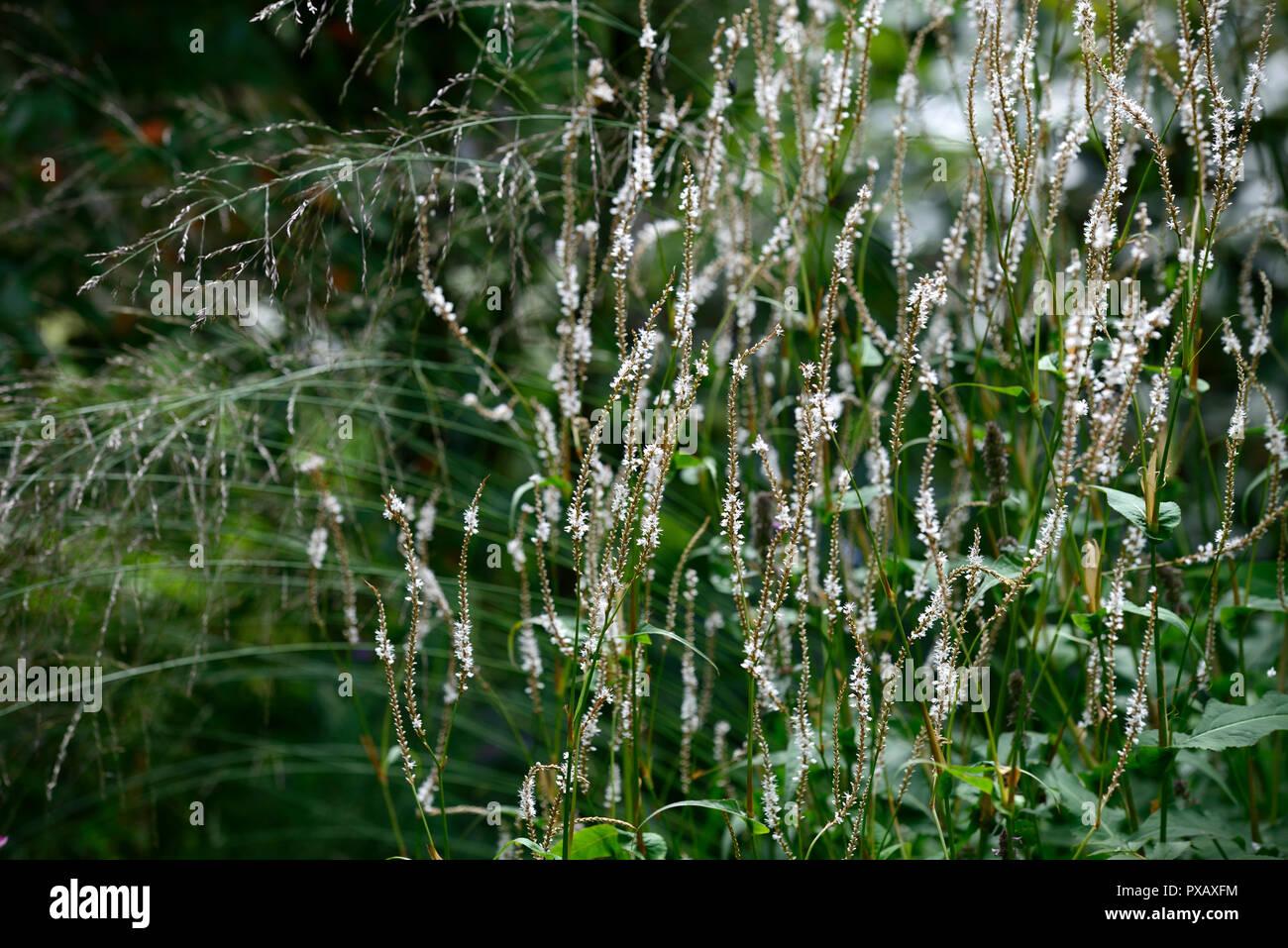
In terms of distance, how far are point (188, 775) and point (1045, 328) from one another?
1890mm

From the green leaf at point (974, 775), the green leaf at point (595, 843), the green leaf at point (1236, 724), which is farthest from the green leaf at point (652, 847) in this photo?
the green leaf at point (1236, 724)

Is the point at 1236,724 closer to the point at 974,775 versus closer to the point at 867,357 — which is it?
the point at 974,775

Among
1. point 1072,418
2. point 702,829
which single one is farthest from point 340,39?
point 1072,418

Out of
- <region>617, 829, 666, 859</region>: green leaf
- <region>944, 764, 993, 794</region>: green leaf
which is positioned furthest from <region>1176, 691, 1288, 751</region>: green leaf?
<region>617, 829, 666, 859</region>: green leaf

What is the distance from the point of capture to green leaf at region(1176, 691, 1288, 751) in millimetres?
875

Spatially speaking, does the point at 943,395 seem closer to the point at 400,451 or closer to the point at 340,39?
the point at 400,451

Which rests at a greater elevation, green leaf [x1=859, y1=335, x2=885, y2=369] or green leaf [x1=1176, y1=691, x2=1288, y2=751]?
green leaf [x1=859, y1=335, x2=885, y2=369]

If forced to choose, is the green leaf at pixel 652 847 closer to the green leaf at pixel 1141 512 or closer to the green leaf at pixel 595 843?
the green leaf at pixel 595 843

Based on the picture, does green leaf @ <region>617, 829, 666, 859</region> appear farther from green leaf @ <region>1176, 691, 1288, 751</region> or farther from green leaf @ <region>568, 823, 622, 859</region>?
green leaf @ <region>1176, 691, 1288, 751</region>

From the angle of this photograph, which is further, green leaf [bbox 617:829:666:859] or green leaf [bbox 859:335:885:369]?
green leaf [bbox 859:335:885:369]

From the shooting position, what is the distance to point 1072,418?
0.81 meters

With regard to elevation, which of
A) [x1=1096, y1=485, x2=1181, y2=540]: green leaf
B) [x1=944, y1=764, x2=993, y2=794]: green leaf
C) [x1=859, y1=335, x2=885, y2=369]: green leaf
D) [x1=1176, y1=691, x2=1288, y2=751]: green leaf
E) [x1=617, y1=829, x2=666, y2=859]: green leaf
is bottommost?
[x1=617, y1=829, x2=666, y2=859]: green leaf
